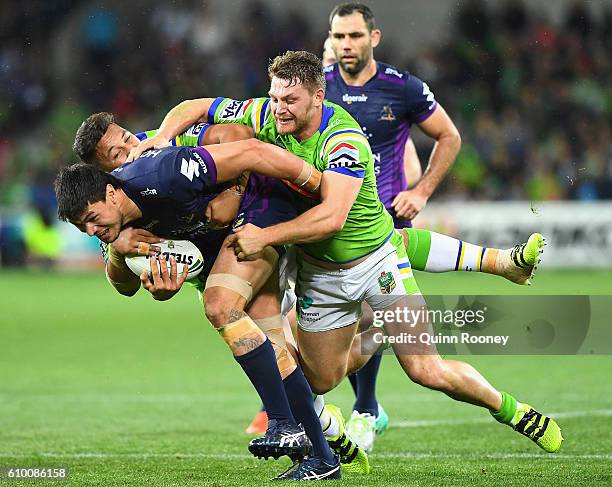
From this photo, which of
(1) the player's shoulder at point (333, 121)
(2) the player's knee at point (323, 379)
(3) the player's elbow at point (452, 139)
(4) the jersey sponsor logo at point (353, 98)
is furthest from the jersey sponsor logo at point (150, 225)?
(3) the player's elbow at point (452, 139)

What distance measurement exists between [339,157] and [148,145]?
3.55 feet

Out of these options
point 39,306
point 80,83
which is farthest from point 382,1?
point 39,306

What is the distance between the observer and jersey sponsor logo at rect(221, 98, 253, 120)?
643 cm

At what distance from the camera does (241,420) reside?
8391mm

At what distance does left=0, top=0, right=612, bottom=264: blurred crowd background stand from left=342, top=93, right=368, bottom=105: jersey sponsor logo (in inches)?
468

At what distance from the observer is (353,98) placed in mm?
7699

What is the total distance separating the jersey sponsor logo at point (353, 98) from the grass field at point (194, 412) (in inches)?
89.8

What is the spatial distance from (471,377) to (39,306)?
1100 cm

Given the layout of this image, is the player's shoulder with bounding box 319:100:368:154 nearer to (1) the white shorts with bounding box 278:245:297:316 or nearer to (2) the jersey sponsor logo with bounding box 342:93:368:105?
(1) the white shorts with bounding box 278:245:297:316

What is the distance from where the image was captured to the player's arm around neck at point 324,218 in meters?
5.77

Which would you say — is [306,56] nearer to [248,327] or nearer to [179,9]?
[248,327]

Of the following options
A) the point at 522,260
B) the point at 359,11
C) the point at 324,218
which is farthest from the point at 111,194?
the point at 359,11

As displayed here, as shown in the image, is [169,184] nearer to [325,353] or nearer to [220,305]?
[220,305]

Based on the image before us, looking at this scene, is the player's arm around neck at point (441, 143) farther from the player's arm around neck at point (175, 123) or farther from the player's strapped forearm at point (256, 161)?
the player's strapped forearm at point (256, 161)
